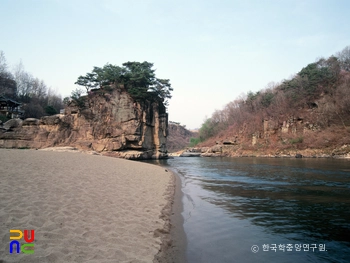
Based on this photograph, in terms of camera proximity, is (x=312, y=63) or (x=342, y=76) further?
(x=312, y=63)

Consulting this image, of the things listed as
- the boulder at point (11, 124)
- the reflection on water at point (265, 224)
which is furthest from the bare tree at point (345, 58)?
the boulder at point (11, 124)

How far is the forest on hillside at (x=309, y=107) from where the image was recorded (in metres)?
43.9

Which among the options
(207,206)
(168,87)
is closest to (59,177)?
(207,206)

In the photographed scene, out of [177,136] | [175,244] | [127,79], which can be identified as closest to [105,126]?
[127,79]

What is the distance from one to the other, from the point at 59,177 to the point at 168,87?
39812 millimetres

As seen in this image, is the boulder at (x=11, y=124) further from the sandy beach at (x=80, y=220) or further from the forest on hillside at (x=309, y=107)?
the forest on hillside at (x=309, y=107)

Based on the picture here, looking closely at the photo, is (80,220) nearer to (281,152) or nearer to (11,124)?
(11,124)

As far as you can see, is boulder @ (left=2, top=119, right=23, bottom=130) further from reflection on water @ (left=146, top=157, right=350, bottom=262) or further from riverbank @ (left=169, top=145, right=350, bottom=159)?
riverbank @ (left=169, top=145, right=350, bottom=159)

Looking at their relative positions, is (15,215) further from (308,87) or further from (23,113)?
(308,87)

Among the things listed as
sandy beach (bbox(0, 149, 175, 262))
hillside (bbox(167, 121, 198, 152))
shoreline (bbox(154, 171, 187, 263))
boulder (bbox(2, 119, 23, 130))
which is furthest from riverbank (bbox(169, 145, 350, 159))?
hillside (bbox(167, 121, 198, 152))

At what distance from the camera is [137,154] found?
134 ft

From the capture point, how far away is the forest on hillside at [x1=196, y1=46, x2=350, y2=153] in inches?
1727

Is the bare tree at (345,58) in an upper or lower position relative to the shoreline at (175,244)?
upper

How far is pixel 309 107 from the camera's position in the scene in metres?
52.6
